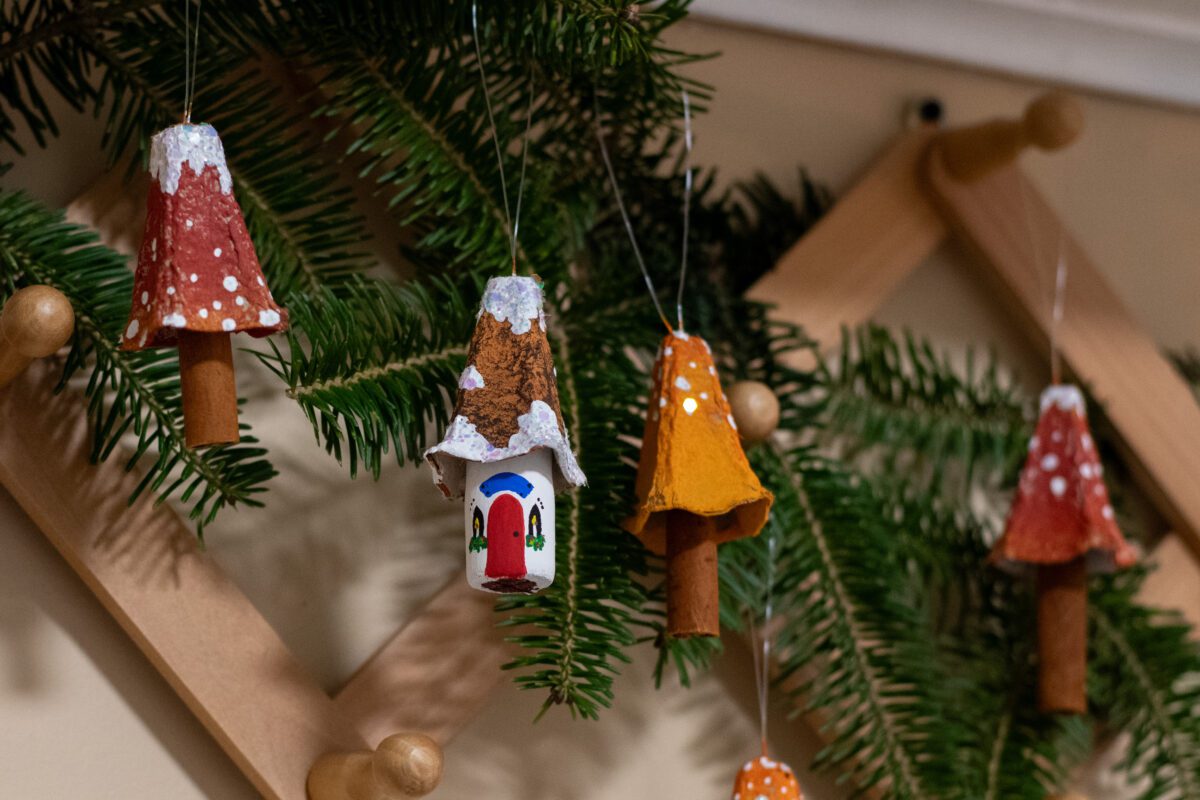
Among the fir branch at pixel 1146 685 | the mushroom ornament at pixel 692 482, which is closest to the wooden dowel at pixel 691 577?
the mushroom ornament at pixel 692 482

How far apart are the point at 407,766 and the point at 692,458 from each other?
0.18 meters

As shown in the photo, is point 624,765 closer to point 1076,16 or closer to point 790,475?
point 790,475

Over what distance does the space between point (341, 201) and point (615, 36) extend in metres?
0.18

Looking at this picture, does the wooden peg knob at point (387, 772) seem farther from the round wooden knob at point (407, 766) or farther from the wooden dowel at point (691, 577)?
the wooden dowel at point (691, 577)

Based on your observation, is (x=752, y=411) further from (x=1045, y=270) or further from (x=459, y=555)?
(x=1045, y=270)

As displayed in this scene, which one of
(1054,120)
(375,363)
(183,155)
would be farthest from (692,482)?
(1054,120)

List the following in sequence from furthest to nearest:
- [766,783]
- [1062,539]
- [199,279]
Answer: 1. [1062,539]
2. [766,783]
3. [199,279]

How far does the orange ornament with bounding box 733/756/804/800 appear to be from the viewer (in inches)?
26.8

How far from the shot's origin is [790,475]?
786 millimetres

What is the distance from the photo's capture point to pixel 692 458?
62 centimetres

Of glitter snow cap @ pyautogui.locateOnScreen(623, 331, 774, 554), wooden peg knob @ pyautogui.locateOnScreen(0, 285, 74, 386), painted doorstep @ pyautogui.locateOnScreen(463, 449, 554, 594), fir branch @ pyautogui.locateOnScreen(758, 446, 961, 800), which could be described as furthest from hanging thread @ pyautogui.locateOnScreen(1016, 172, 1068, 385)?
wooden peg knob @ pyautogui.locateOnScreen(0, 285, 74, 386)

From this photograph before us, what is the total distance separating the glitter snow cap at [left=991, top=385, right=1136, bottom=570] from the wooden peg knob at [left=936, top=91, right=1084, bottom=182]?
0.16 metres

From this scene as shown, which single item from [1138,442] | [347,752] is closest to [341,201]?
[347,752]

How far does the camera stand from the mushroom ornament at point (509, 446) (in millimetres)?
567
